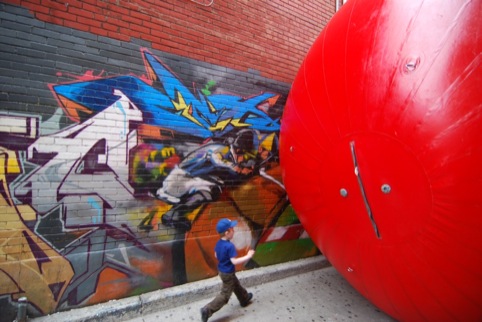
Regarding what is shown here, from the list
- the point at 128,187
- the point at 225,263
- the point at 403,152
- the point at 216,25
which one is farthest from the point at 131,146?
the point at 403,152

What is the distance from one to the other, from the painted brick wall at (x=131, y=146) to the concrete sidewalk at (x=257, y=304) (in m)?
0.16

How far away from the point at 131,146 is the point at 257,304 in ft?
7.60

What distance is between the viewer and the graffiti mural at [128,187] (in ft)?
9.07

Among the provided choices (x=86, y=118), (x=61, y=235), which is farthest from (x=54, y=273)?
(x=86, y=118)

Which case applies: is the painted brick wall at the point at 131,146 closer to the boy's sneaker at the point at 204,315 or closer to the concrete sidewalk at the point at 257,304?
the concrete sidewalk at the point at 257,304

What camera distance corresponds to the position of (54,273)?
2.84 m

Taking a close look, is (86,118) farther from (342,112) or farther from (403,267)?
(403,267)

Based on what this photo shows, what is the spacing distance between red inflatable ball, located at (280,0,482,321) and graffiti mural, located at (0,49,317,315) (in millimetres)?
1664

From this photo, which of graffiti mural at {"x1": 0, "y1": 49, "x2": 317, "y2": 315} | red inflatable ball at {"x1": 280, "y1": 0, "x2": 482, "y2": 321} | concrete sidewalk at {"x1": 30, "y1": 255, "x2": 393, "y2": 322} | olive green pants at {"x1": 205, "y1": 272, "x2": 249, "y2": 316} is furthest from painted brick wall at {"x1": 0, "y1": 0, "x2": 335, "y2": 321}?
red inflatable ball at {"x1": 280, "y1": 0, "x2": 482, "y2": 321}

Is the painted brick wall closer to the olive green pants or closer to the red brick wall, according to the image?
the red brick wall

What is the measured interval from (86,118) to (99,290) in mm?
1807

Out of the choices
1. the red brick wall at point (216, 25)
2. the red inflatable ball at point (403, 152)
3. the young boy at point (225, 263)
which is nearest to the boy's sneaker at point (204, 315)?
the young boy at point (225, 263)

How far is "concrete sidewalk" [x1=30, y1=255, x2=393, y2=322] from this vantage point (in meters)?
3.00

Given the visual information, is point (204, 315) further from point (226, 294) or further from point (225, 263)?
point (225, 263)
